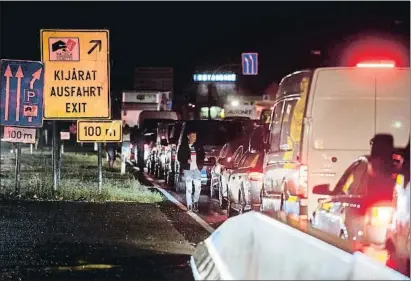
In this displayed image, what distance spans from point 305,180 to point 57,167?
9.54m

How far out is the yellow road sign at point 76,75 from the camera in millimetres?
19594

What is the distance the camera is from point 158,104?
177ft

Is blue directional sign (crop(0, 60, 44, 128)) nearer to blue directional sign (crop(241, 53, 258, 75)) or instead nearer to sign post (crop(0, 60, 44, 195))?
sign post (crop(0, 60, 44, 195))

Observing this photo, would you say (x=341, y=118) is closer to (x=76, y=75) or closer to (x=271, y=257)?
(x=271, y=257)

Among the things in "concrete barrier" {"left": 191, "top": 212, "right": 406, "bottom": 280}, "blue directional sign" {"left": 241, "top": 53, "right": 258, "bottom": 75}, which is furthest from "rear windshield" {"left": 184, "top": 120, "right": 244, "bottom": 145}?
"blue directional sign" {"left": 241, "top": 53, "right": 258, "bottom": 75}

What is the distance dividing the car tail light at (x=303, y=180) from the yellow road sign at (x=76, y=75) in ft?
27.0

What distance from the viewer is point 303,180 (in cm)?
1259

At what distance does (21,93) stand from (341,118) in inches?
379

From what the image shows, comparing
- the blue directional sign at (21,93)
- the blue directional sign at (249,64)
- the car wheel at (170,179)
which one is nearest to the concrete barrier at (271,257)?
the blue directional sign at (21,93)

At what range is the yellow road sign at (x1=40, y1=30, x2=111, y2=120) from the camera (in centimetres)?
1959

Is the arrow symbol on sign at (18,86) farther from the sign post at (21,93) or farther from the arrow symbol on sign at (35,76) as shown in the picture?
the arrow symbol on sign at (35,76)

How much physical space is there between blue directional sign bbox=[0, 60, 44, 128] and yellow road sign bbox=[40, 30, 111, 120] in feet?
0.73

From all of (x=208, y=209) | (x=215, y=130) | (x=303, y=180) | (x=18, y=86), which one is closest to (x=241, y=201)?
(x=208, y=209)

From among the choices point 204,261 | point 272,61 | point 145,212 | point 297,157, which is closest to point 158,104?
point 272,61
